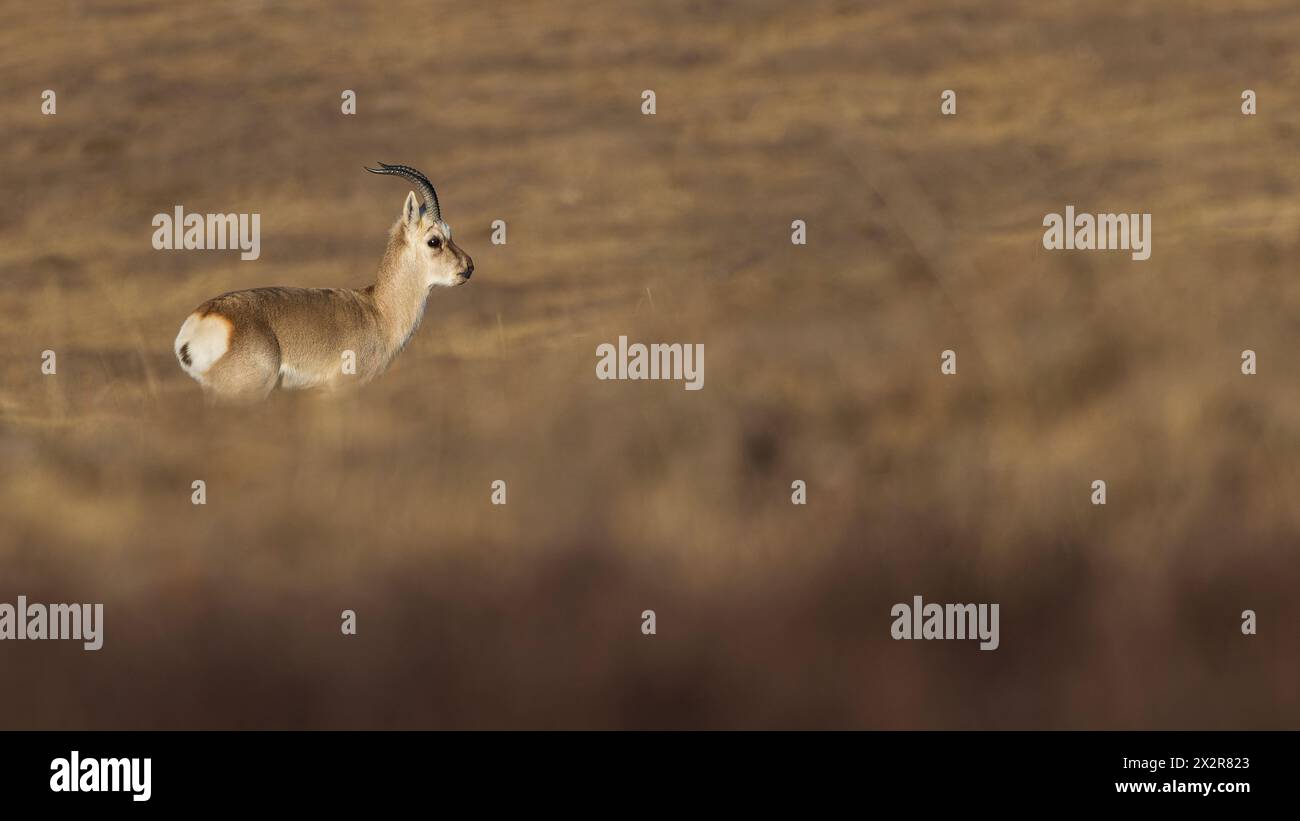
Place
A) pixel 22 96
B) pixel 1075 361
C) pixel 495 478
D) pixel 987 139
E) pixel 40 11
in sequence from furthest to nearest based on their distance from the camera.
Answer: pixel 40 11 < pixel 22 96 < pixel 987 139 < pixel 1075 361 < pixel 495 478

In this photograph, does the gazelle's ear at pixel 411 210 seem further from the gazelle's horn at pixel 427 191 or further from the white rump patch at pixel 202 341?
the white rump patch at pixel 202 341

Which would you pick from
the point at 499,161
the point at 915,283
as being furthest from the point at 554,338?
the point at 499,161

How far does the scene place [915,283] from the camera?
17141 millimetres

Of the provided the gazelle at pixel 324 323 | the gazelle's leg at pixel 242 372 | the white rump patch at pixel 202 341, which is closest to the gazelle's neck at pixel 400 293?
the gazelle at pixel 324 323

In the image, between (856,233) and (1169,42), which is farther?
(1169,42)

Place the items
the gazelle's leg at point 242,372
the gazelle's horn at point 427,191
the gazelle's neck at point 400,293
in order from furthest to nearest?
the gazelle's neck at point 400,293 < the gazelle's horn at point 427,191 < the gazelle's leg at point 242,372

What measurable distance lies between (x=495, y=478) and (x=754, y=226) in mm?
7407

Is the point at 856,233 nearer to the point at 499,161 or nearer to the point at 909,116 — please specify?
the point at 909,116

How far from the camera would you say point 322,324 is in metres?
16.2

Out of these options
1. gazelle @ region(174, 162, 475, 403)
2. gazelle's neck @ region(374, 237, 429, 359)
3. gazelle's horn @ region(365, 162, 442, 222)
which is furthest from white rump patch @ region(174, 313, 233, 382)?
gazelle's horn @ region(365, 162, 442, 222)

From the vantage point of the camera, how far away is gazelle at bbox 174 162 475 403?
15.4 metres

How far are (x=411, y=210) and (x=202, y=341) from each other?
2696 mm

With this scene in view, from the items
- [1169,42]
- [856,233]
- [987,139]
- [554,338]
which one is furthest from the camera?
[1169,42]

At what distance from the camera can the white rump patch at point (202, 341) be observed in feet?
50.5
